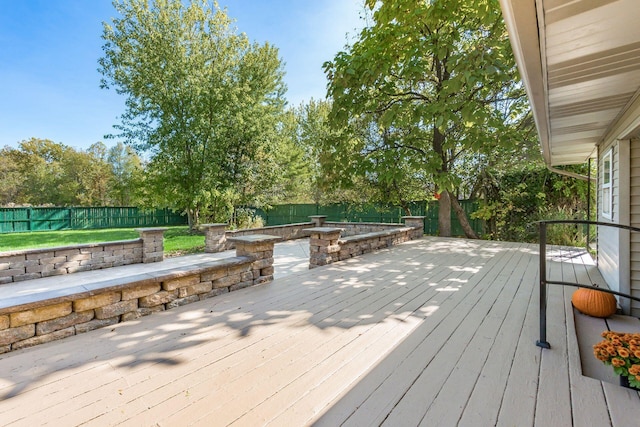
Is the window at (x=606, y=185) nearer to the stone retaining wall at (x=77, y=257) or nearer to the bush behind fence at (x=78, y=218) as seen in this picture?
the stone retaining wall at (x=77, y=257)

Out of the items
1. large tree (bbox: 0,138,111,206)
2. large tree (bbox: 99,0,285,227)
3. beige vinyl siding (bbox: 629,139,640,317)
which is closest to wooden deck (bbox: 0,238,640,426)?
beige vinyl siding (bbox: 629,139,640,317)

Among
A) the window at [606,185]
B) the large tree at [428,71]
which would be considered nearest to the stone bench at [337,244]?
the large tree at [428,71]

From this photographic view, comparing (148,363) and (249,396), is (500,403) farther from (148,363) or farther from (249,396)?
(148,363)

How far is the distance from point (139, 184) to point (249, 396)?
1131cm

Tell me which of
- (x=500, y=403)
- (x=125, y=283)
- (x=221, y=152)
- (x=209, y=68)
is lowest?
(x=500, y=403)

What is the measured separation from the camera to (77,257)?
18.2 feet

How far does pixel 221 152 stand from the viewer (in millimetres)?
10891

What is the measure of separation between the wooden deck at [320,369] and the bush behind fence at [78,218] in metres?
12.1

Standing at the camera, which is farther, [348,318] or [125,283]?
[348,318]

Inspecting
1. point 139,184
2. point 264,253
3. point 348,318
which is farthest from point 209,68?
point 348,318

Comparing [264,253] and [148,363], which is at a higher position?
[264,253]

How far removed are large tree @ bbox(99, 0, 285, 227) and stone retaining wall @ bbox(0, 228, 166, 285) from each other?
12.3 feet

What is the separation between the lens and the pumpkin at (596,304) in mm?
2934

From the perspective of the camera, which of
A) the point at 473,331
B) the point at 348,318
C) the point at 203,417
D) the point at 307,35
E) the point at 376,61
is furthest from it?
the point at 307,35
